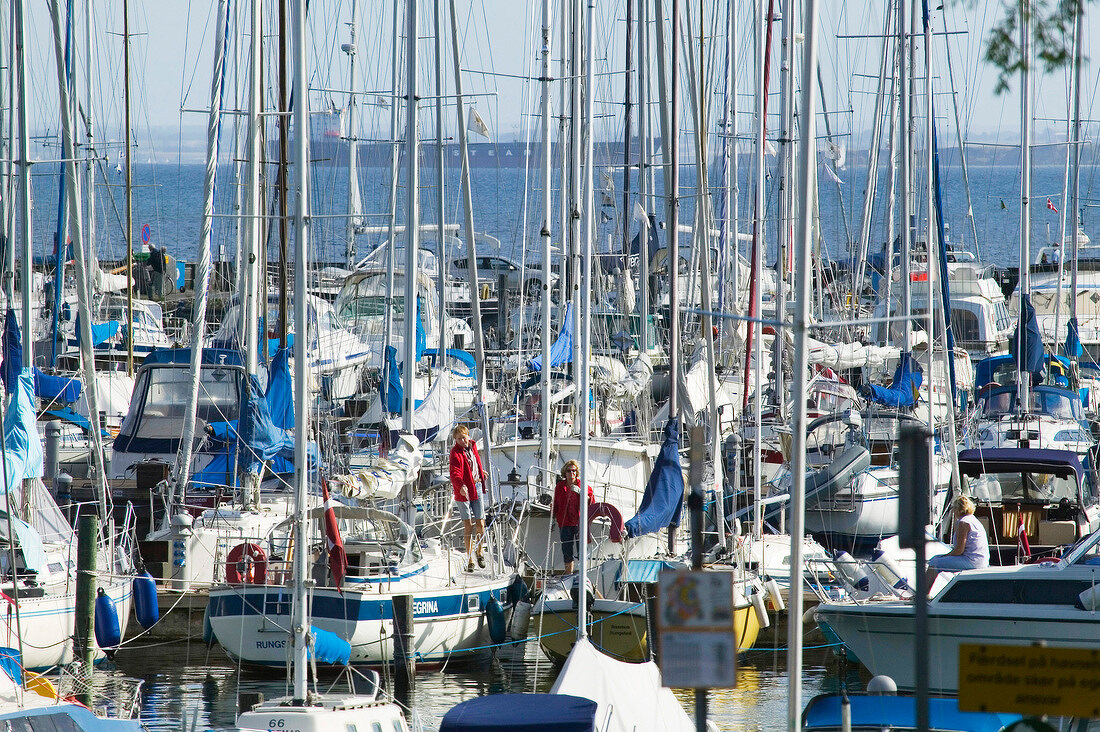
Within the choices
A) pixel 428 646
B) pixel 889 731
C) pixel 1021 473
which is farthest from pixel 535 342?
pixel 889 731

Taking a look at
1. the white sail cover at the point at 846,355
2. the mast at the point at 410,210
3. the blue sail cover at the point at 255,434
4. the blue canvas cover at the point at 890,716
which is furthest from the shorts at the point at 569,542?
the white sail cover at the point at 846,355

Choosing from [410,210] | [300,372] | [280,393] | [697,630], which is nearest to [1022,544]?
[410,210]

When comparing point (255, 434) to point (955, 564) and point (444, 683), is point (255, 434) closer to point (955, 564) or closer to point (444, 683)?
point (444, 683)

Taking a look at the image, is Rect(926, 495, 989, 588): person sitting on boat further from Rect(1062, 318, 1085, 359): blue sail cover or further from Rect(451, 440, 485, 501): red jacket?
Rect(1062, 318, 1085, 359): blue sail cover

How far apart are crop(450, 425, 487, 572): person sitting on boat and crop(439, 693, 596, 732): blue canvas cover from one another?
19.0 ft

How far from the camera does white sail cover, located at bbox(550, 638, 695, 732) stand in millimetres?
12164

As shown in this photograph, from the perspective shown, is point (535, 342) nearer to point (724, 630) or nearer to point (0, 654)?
point (0, 654)

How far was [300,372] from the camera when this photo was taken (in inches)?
507

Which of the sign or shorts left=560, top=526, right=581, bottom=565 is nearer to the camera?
the sign

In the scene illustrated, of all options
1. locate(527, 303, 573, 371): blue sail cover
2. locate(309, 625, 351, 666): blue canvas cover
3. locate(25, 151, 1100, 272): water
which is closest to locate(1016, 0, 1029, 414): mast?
locate(25, 151, 1100, 272): water

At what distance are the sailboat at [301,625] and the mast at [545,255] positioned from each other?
6.04 metres

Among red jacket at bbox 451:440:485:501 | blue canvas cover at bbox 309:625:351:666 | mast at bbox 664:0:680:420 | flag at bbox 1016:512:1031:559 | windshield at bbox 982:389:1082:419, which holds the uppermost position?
mast at bbox 664:0:680:420

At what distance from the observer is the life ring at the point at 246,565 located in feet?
53.5

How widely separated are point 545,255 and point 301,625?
8389 mm
